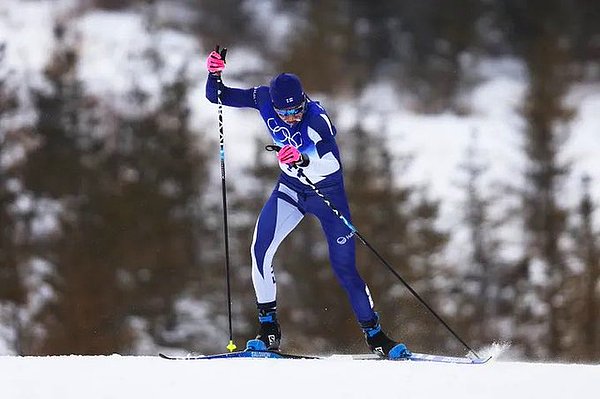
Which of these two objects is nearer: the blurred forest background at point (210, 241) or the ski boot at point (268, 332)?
the ski boot at point (268, 332)

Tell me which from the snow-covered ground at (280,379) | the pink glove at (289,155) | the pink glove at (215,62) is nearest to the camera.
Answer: the snow-covered ground at (280,379)

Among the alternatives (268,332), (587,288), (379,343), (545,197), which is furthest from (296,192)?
(545,197)

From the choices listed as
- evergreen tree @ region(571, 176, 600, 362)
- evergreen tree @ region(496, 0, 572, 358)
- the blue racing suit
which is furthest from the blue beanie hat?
evergreen tree @ region(571, 176, 600, 362)

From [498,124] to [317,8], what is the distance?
9.33 meters

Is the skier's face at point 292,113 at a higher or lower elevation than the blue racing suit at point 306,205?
higher

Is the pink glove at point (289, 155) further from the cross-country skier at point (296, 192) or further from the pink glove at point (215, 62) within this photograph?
the pink glove at point (215, 62)

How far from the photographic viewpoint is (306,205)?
7.47 metres

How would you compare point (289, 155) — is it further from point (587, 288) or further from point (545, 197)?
point (545, 197)

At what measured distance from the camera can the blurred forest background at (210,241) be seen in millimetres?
30391

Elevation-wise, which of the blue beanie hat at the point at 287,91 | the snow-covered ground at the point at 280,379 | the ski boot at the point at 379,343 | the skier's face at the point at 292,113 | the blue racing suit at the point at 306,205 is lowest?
the snow-covered ground at the point at 280,379

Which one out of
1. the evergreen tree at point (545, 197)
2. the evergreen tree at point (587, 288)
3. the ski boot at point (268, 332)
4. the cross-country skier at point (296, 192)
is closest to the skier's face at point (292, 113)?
the cross-country skier at point (296, 192)

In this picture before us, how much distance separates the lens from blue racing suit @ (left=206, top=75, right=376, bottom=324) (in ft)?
23.7

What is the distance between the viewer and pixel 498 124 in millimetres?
43594

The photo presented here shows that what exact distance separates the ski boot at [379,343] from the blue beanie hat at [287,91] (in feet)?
5.85
